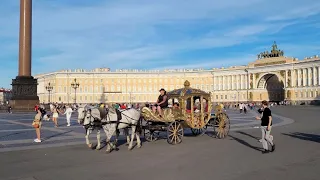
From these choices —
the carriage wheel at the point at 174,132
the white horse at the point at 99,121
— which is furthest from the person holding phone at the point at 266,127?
the white horse at the point at 99,121

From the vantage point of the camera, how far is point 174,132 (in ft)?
38.1

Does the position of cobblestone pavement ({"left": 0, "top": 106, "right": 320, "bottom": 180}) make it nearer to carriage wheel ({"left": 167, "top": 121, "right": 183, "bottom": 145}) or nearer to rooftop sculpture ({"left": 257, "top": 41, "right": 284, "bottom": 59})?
carriage wheel ({"left": 167, "top": 121, "right": 183, "bottom": 145})

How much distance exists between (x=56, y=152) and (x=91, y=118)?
4.50ft

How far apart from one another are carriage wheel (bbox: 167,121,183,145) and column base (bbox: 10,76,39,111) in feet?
87.3

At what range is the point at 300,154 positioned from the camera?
9484 mm

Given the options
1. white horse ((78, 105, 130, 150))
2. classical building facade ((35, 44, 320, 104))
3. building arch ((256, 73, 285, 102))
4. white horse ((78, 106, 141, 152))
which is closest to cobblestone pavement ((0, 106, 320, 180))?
white horse ((78, 106, 141, 152))

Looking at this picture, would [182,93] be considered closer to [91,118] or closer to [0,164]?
[91,118]

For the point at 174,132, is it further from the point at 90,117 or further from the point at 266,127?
the point at 266,127

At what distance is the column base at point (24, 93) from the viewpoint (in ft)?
113

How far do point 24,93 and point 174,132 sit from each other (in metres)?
28.0

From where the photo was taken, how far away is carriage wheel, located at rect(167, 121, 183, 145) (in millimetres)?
11609

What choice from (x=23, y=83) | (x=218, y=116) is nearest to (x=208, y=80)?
(x=23, y=83)

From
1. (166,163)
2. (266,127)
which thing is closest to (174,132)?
(266,127)

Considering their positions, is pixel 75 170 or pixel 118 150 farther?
pixel 118 150
